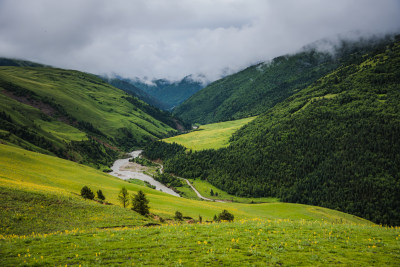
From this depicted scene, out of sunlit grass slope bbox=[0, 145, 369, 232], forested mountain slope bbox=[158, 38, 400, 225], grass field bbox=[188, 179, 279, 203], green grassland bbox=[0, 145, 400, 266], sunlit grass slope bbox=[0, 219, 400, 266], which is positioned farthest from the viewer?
grass field bbox=[188, 179, 279, 203]

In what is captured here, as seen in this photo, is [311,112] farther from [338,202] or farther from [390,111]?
[338,202]

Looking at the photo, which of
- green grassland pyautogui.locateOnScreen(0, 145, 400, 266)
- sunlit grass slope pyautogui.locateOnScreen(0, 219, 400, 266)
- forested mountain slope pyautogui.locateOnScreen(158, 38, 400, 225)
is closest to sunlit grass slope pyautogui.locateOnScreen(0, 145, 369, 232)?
green grassland pyautogui.locateOnScreen(0, 145, 400, 266)

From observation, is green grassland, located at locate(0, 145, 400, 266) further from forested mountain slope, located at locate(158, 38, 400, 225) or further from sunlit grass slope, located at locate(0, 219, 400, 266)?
forested mountain slope, located at locate(158, 38, 400, 225)

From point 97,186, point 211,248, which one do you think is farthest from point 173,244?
point 97,186

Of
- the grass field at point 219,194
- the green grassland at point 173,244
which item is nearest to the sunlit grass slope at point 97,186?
the green grassland at point 173,244

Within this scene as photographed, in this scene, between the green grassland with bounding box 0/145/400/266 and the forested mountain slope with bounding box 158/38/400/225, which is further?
the forested mountain slope with bounding box 158/38/400/225

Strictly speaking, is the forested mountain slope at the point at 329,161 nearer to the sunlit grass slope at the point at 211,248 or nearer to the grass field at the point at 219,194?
the grass field at the point at 219,194

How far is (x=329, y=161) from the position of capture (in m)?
143

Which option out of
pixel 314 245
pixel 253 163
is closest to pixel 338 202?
pixel 253 163

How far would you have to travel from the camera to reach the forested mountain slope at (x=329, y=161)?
120 metres

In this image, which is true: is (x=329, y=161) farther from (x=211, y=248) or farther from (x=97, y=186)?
(x=211, y=248)

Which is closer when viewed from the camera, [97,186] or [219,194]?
[97,186]

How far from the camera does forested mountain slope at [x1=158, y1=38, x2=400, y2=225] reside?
120312 millimetres

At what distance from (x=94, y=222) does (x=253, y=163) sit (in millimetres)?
146600
